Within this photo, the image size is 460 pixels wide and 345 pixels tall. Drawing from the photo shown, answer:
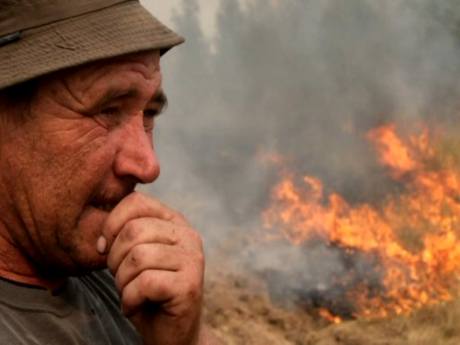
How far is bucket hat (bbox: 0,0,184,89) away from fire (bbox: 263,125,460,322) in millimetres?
6990

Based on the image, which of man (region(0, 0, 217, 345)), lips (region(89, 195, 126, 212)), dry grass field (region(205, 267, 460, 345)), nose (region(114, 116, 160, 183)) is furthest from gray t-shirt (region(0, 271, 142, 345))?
dry grass field (region(205, 267, 460, 345))

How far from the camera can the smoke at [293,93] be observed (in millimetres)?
12133

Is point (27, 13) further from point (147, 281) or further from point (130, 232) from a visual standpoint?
point (147, 281)

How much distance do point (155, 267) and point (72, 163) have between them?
0.46m

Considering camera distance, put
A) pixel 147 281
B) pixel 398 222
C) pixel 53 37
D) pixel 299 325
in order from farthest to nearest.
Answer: pixel 398 222 → pixel 299 325 → pixel 53 37 → pixel 147 281

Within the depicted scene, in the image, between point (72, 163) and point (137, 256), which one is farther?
point (72, 163)

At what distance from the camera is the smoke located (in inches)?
478

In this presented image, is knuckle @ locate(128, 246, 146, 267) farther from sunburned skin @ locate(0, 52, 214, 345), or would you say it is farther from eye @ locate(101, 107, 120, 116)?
eye @ locate(101, 107, 120, 116)

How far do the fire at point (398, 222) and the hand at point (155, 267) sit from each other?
21.9 feet

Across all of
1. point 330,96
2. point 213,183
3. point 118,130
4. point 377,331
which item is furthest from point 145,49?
point 330,96

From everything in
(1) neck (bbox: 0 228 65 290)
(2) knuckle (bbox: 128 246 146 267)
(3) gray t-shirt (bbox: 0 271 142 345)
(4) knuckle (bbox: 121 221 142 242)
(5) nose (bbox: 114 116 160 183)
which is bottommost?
(3) gray t-shirt (bbox: 0 271 142 345)

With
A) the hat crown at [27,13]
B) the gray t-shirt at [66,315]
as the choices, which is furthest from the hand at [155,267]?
the hat crown at [27,13]

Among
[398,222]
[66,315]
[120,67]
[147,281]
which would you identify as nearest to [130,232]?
[147,281]

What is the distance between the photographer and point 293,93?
44.5 feet
